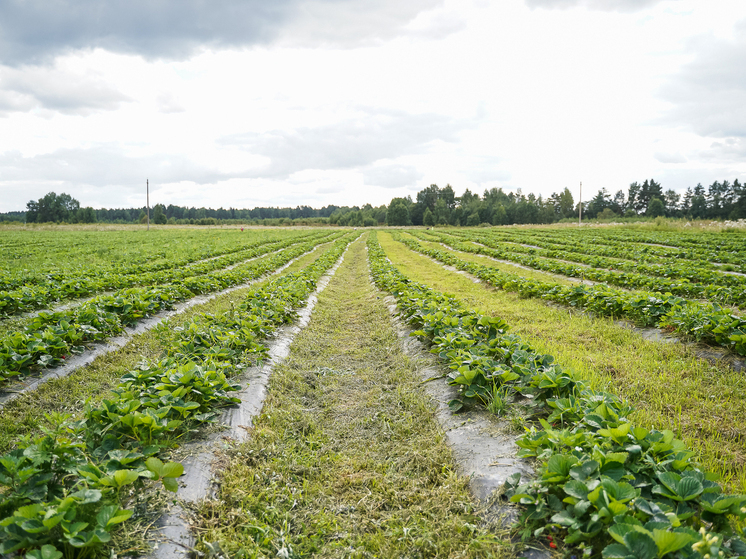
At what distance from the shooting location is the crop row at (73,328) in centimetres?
520

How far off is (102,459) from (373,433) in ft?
8.16

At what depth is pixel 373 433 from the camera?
4.35 m

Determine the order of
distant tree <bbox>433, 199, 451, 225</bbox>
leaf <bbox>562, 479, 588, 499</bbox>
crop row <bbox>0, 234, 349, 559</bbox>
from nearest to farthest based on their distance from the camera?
crop row <bbox>0, 234, 349, 559</bbox> < leaf <bbox>562, 479, 588, 499</bbox> < distant tree <bbox>433, 199, 451, 225</bbox>

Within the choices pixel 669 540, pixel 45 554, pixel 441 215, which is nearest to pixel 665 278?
pixel 669 540

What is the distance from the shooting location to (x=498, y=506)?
2846mm

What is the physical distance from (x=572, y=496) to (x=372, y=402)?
290 cm

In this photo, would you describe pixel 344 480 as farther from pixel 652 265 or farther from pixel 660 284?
pixel 652 265

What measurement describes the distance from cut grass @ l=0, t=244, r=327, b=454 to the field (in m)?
0.04

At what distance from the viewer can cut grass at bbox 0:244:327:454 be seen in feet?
13.7

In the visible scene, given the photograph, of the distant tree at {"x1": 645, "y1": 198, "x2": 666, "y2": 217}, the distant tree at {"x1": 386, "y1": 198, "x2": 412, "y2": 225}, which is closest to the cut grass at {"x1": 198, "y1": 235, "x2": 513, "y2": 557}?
the distant tree at {"x1": 386, "y1": 198, "x2": 412, "y2": 225}

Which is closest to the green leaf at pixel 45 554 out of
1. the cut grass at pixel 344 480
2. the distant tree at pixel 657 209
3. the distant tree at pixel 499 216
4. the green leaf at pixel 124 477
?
the green leaf at pixel 124 477

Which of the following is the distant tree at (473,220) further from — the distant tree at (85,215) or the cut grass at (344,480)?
the distant tree at (85,215)

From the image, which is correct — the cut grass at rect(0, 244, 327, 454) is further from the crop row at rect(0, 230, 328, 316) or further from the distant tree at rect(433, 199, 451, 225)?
the distant tree at rect(433, 199, 451, 225)

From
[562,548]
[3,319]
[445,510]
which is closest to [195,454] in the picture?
[445,510]
